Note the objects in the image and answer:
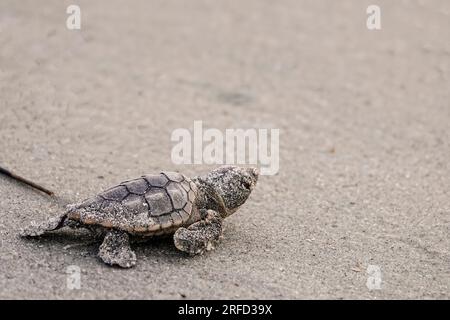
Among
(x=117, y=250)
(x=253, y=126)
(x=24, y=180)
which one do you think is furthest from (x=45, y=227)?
(x=253, y=126)

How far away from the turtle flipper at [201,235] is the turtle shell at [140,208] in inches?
3.1

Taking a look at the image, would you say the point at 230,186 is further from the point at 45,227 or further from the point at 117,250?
the point at 45,227

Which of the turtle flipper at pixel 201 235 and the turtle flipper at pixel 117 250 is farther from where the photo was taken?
the turtle flipper at pixel 201 235

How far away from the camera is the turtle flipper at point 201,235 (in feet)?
13.2

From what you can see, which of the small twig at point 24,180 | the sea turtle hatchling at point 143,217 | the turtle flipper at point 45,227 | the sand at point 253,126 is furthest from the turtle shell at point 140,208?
the small twig at point 24,180

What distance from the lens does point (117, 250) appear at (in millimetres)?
3920

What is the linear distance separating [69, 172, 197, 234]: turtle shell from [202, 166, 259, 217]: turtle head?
326 millimetres

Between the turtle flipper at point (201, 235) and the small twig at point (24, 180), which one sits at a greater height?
the small twig at point (24, 180)

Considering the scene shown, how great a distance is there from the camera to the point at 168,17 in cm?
869

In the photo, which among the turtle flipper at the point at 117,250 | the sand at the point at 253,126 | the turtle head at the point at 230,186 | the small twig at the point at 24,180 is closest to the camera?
the turtle flipper at the point at 117,250

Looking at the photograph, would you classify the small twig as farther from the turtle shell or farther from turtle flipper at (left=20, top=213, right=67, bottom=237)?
the turtle shell

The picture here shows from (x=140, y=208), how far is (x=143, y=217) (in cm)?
6

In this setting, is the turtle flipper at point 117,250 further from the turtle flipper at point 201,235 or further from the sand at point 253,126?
the turtle flipper at point 201,235

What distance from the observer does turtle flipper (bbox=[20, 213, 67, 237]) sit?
408cm
